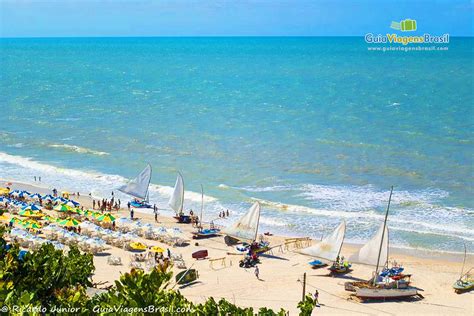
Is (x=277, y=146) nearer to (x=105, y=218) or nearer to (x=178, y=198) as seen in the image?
(x=178, y=198)

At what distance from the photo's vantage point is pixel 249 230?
3253 cm

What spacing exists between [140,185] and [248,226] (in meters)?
11.4

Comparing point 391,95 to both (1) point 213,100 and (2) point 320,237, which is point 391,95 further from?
(2) point 320,237

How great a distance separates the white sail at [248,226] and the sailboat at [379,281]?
586 centimetres

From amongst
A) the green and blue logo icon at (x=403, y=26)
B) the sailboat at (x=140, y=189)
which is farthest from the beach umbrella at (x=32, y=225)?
the green and blue logo icon at (x=403, y=26)

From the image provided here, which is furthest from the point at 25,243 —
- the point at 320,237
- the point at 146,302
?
the point at 146,302

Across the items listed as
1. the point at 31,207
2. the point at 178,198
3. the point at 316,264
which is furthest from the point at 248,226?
the point at 31,207

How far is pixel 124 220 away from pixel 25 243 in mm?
6390

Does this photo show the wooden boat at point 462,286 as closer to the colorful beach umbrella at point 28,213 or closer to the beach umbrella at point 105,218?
the beach umbrella at point 105,218

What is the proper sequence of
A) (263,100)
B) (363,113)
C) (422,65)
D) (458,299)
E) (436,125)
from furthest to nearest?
(422,65)
(263,100)
(363,113)
(436,125)
(458,299)

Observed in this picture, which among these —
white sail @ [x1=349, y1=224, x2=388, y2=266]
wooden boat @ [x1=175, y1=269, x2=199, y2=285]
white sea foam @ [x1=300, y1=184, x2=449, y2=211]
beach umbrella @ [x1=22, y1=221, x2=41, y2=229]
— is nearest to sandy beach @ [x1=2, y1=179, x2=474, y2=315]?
wooden boat @ [x1=175, y1=269, x2=199, y2=285]

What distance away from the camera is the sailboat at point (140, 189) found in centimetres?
4038

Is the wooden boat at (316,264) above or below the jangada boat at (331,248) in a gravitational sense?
below

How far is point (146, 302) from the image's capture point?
11.4m
